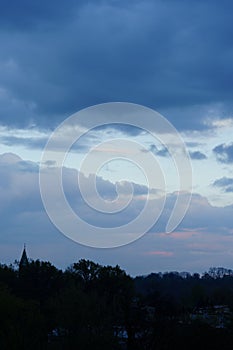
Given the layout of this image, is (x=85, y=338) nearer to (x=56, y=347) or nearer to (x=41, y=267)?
(x=56, y=347)

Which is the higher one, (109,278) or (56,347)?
(109,278)

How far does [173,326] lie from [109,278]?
1498 inches

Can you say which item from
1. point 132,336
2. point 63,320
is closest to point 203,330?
point 132,336

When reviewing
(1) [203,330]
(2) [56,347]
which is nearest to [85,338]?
(2) [56,347]

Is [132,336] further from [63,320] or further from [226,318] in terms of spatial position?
[226,318]

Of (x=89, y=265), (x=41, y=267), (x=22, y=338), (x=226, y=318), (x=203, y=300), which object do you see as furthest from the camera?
(x=203, y=300)

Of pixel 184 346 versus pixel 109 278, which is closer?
pixel 184 346

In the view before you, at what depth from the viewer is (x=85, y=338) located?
3303 centimetres

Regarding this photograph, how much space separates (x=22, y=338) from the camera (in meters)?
30.7

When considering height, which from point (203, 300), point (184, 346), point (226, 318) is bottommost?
point (184, 346)

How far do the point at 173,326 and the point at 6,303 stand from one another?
14.2m

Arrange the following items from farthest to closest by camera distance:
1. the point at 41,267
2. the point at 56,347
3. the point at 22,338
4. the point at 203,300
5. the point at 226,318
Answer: the point at 203,300, the point at 41,267, the point at 226,318, the point at 56,347, the point at 22,338

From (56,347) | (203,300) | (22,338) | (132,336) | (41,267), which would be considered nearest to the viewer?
(22,338)

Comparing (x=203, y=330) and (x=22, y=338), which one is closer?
(x=22, y=338)
